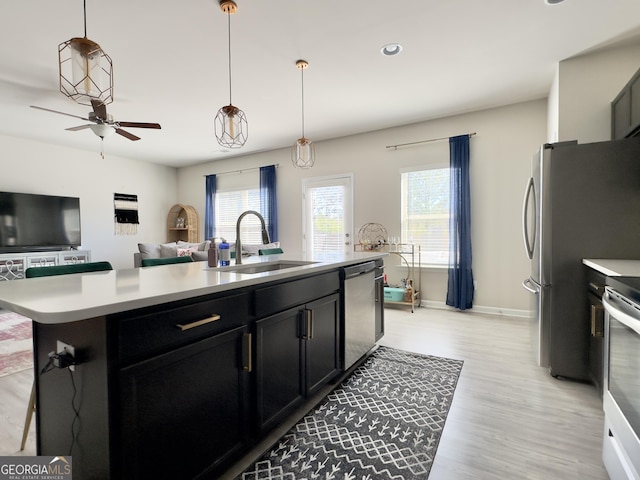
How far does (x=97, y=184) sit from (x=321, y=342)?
625 cm

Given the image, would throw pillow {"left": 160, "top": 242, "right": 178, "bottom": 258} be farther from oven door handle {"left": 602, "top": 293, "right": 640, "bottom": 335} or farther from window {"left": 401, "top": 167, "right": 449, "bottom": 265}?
oven door handle {"left": 602, "top": 293, "right": 640, "bottom": 335}

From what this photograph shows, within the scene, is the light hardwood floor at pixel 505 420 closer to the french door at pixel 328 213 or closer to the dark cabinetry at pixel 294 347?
the dark cabinetry at pixel 294 347

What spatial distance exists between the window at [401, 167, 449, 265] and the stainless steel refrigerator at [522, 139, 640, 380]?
210 cm

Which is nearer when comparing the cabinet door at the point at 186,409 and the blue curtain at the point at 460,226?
the cabinet door at the point at 186,409

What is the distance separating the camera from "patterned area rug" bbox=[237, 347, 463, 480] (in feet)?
4.73

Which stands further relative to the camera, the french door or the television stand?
the french door

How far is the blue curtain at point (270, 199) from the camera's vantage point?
19.7 feet

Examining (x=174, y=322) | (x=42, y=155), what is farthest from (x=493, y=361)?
(x=42, y=155)

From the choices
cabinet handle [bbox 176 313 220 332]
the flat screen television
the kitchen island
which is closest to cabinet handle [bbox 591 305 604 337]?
the kitchen island

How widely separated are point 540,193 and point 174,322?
265 centimetres

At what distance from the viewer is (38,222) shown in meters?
5.11

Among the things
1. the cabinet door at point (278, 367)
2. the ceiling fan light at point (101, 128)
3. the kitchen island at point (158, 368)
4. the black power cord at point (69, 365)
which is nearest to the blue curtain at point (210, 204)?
the ceiling fan light at point (101, 128)

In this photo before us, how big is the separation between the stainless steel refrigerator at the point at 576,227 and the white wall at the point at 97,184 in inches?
280

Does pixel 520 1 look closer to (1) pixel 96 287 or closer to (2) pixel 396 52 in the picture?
(2) pixel 396 52
